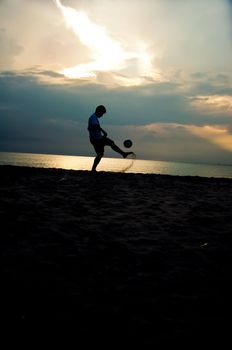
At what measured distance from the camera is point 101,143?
547 inches

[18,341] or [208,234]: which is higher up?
[208,234]

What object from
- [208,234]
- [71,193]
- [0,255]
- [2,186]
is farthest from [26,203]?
[208,234]

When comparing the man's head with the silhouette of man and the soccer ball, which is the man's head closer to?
the silhouette of man

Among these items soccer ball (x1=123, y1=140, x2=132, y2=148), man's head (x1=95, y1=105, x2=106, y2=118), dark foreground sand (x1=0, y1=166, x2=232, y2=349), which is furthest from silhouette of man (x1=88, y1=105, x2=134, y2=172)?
dark foreground sand (x1=0, y1=166, x2=232, y2=349)

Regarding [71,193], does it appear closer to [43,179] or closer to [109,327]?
[43,179]

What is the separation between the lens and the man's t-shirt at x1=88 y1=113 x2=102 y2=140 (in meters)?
13.3

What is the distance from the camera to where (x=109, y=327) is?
9.30 ft

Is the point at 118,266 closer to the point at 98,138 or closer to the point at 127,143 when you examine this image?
the point at 98,138

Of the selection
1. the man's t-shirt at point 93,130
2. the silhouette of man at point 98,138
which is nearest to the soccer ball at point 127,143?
the silhouette of man at point 98,138

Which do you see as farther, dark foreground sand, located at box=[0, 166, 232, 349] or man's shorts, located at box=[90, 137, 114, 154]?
man's shorts, located at box=[90, 137, 114, 154]

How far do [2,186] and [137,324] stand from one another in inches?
294

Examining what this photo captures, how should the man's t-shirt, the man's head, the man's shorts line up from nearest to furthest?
the man's head → the man's t-shirt → the man's shorts

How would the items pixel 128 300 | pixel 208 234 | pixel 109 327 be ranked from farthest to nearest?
pixel 208 234 < pixel 128 300 < pixel 109 327

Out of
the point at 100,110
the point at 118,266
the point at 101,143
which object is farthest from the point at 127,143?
the point at 118,266
